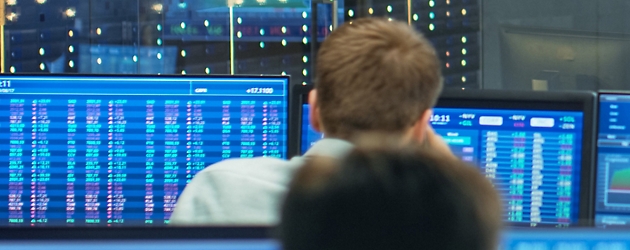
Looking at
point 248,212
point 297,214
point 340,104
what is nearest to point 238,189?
point 248,212

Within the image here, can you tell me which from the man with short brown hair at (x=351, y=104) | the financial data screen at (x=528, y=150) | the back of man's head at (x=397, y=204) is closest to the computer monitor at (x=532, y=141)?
the financial data screen at (x=528, y=150)

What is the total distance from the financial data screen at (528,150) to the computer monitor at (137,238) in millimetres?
1076

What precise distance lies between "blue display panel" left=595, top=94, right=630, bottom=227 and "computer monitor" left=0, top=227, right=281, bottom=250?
1232 mm

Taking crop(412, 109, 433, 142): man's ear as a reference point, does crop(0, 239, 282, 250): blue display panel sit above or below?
below

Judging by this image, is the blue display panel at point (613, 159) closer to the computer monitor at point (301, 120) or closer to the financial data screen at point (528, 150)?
the financial data screen at point (528, 150)

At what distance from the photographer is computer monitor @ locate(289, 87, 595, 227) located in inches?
64.0

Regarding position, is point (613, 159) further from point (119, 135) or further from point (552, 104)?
point (119, 135)

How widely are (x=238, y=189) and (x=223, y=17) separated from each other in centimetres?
558

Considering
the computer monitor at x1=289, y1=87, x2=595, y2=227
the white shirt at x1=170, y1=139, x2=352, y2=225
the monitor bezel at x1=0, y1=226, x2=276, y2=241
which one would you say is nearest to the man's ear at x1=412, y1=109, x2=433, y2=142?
the white shirt at x1=170, y1=139, x2=352, y2=225

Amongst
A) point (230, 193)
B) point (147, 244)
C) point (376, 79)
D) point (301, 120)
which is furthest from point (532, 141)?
point (147, 244)

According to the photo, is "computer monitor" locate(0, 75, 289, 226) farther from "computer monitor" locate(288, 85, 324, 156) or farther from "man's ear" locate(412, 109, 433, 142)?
"man's ear" locate(412, 109, 433, 142)

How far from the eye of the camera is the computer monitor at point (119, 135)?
1.78m

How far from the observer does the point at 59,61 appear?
636 centimetres

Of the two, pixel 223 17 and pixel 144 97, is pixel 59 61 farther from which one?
pixel 144 97
